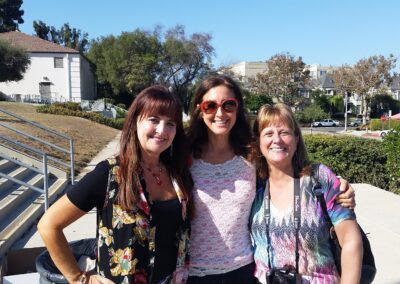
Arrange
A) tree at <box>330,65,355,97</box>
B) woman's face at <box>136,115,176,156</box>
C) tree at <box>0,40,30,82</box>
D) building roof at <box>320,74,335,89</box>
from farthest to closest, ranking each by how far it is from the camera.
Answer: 1. building roof at <box>320,74,335,89</box>
2. tree at <box>330,65,355,97</box>
3. tree at <box>0,40,30,82</box>
4. woman's face at <box>136,115,176,156</box>

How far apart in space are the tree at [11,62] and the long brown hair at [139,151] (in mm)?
29302

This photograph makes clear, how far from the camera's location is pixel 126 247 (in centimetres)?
Result: 182

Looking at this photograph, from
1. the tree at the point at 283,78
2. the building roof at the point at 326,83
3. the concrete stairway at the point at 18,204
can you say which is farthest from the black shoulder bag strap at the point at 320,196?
the building roof at the point at 326,83

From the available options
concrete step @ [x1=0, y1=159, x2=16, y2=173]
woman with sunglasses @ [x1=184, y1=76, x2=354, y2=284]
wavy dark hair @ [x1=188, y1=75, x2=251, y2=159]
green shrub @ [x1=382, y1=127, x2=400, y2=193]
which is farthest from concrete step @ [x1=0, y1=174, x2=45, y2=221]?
green shrub @ [x1=382, y1=127, x2=400, y2=193]

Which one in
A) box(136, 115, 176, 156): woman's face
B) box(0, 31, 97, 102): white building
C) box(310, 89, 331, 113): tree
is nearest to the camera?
box(136, 115, 176, 156): woman's face

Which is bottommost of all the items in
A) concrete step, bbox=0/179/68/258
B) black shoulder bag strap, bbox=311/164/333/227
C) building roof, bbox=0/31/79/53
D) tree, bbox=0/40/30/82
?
concrete step, bbox=0/179/68/258

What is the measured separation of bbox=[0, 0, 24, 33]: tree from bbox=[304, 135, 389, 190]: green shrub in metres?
68.2

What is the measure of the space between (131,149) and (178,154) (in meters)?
0.35

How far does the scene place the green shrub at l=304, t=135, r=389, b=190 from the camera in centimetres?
928

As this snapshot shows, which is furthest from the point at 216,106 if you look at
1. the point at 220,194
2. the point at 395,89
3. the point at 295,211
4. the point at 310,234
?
the point at 395,89

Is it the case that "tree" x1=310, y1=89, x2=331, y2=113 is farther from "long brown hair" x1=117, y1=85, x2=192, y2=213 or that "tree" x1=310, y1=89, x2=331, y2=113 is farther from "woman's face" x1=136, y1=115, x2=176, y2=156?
"woman's face" x1=136, y1=115, x2=176, y2=156

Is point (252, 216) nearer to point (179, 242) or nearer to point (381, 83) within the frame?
point (179, 242)

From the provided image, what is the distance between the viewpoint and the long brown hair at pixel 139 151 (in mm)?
1831

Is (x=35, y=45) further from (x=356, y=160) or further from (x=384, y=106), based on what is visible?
(x=384, y=106)
